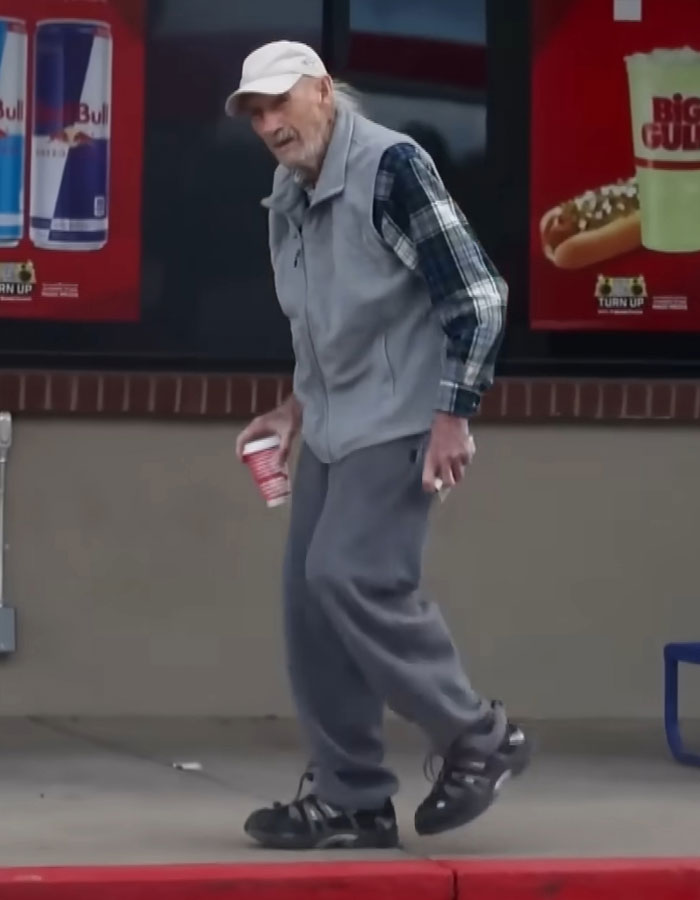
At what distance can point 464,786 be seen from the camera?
16.7 ft

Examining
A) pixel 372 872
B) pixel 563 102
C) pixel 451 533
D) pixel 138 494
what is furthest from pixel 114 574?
pixel 372 872

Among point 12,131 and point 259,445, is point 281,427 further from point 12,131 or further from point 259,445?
point 12,131

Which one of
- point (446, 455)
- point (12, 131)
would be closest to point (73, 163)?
point (12, 131)

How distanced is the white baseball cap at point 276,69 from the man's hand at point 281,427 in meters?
0.82

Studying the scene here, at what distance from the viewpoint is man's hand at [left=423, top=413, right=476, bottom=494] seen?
493 centimetres

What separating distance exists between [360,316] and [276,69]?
61cm

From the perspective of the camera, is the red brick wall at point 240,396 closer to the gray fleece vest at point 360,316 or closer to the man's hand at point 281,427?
the man's hand at point 281,427

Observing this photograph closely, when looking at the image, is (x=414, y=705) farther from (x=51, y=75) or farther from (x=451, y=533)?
(x=51, y=75)

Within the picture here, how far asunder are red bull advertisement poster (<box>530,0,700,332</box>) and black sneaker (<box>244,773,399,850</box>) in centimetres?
279

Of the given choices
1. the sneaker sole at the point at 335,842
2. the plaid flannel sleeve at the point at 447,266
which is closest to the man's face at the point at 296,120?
the plaid flannel sleeve at the point at 447,266

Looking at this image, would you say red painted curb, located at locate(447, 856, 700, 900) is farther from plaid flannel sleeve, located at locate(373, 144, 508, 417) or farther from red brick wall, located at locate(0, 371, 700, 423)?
red brick wall, located at locate(0, 371, 700, 423)

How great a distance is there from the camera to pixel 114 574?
755cm

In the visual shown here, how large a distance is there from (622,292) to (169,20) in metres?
1.85

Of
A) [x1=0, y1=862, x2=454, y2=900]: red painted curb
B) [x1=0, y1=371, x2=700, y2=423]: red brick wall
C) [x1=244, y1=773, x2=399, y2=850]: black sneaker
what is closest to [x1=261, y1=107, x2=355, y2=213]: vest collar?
[x1=244, y1=773, x2=399, y2=850]: black sneaker
